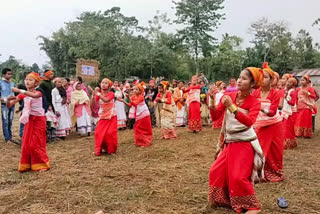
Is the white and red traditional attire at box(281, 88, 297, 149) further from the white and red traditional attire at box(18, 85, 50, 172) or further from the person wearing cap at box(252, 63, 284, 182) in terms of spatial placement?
the white and red traditional attire at box(18, 85, 50, 172)

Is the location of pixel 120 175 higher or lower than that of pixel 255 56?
lower

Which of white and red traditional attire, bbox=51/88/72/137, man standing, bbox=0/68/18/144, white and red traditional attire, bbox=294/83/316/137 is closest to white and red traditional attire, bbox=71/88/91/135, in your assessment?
white and red traditional attire, bbox=51/88/72/137

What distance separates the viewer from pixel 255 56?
3734 cm

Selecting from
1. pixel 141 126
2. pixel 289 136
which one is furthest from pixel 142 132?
pixel 289 136

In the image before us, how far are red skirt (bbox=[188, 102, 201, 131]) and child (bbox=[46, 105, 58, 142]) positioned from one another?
4237mm

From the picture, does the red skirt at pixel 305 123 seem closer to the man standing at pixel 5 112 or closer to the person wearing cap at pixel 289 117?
the person wearing cap at pixel 289 117

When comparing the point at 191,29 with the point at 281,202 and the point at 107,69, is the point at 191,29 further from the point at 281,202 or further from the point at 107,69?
the point at 281,202

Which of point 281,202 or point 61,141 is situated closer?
point 281,202

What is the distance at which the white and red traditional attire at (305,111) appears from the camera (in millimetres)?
9278

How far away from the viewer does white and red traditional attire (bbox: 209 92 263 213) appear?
338 cm

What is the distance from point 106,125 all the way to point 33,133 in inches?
72.0

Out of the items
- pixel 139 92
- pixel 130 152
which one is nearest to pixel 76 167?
pixel 130 152

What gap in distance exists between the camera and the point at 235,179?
3.36 metres

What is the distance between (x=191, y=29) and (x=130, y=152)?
83.4ft
